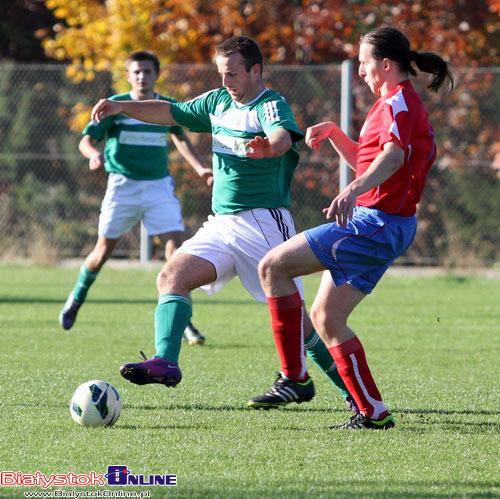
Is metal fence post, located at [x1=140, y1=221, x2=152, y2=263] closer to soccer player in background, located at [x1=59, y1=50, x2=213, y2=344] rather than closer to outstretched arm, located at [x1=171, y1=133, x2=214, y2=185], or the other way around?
soccer player in background, located at [x1=59, y1=50, x2=213, y2=344]

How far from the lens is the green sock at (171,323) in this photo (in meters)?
5.04

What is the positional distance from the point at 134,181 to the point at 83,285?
995mm

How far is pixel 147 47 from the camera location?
15.5 metres

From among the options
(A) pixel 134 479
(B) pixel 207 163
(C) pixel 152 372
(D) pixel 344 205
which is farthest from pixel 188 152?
(B) pixel 207 163

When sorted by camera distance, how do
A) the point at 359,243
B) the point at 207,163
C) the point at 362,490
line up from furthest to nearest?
the point at 207,163 < the point at 359,243 < the point at 362,490

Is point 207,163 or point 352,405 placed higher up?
point 352,405

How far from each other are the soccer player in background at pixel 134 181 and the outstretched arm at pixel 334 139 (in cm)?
343

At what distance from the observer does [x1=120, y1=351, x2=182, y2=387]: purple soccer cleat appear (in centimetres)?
477

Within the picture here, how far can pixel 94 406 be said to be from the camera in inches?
195

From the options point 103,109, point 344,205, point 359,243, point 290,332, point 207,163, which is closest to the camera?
point 344,205

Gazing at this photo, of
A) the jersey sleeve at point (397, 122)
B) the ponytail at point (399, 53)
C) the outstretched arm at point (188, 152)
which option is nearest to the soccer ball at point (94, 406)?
the jersey sleeve at point (397, 122)

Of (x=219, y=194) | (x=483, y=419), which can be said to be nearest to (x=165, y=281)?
(x=219, y=194)

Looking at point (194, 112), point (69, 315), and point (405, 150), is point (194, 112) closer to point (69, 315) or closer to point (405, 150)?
point (405, 150)

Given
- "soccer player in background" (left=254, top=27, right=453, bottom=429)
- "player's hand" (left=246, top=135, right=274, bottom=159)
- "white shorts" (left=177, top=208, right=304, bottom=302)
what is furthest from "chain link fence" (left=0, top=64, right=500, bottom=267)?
"player's hand" (left=246, top=135, right=274, bottom=159)
